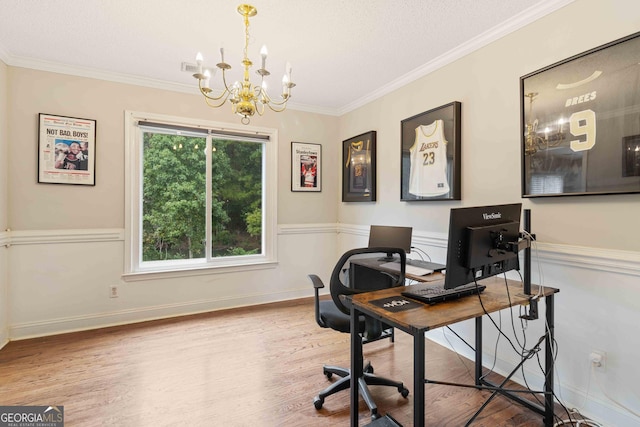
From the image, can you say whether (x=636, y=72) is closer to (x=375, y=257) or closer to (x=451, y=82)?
(x=451, y=82)

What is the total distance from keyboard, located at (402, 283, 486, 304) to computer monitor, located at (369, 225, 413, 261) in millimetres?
980

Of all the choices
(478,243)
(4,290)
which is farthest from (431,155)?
(4,290)

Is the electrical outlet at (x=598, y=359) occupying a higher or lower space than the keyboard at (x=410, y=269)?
lower

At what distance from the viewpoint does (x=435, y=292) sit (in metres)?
1.65

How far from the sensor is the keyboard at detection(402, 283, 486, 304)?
157cm

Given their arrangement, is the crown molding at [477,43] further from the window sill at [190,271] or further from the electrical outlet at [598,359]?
the window sill at [190,271]

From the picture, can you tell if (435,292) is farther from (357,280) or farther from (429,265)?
(429,265)

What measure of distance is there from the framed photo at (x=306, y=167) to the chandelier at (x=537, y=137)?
2.61 meters

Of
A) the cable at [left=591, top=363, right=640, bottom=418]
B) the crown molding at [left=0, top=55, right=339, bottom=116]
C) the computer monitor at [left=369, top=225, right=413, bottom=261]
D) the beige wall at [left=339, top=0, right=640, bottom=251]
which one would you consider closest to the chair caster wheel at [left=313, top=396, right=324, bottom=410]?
the computer monitor at [left=369, top=225, right=413, bottom=261]

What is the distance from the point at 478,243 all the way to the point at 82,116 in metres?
3.73

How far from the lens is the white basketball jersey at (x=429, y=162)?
2.74m

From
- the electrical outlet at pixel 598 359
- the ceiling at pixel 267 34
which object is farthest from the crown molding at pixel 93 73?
the electrical outlet at pixel 598 359

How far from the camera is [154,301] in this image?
3.40 meters

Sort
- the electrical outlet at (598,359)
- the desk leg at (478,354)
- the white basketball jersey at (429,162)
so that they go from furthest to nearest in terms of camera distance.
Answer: the white basketball jersey at (429,162) < the desk leg at (478,354) < the electrical outlet at (598,359)
